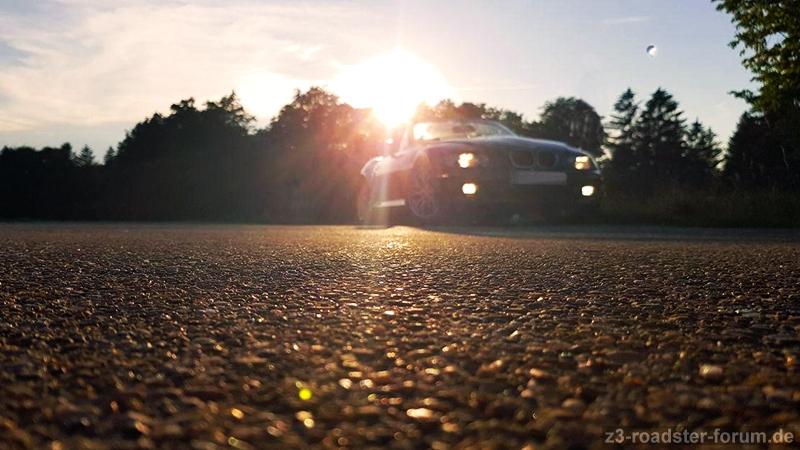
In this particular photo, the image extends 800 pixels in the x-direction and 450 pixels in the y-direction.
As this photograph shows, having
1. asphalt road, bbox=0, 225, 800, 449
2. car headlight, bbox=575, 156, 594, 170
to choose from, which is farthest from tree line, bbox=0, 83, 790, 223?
asphalt road, bbox=0, 225, 800, 449

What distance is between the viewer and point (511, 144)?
12.1 meters

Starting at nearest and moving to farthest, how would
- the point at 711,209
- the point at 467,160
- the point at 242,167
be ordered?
the point at 467,160 → the point at 711,209 → the point at 242,167

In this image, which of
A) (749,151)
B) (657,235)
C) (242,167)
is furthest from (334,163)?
(749,151)

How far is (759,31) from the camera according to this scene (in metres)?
14.5

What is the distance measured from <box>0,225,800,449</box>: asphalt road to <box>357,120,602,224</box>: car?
22.7 feet

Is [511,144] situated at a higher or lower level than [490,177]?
higher

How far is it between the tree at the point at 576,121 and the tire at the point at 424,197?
189 ft

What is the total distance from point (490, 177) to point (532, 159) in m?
0.76

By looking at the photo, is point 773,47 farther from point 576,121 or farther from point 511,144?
point 576,121

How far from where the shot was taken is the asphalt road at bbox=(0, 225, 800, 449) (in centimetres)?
166

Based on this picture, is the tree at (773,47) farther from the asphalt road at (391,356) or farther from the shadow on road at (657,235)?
the asphalt road at (391,356)

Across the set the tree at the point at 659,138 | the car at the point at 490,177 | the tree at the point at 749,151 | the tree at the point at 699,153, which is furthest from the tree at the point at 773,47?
the tree at the point at 659,138

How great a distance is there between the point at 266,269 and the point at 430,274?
1109mm

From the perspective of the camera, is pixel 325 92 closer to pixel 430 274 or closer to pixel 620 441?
pixel 430 274
